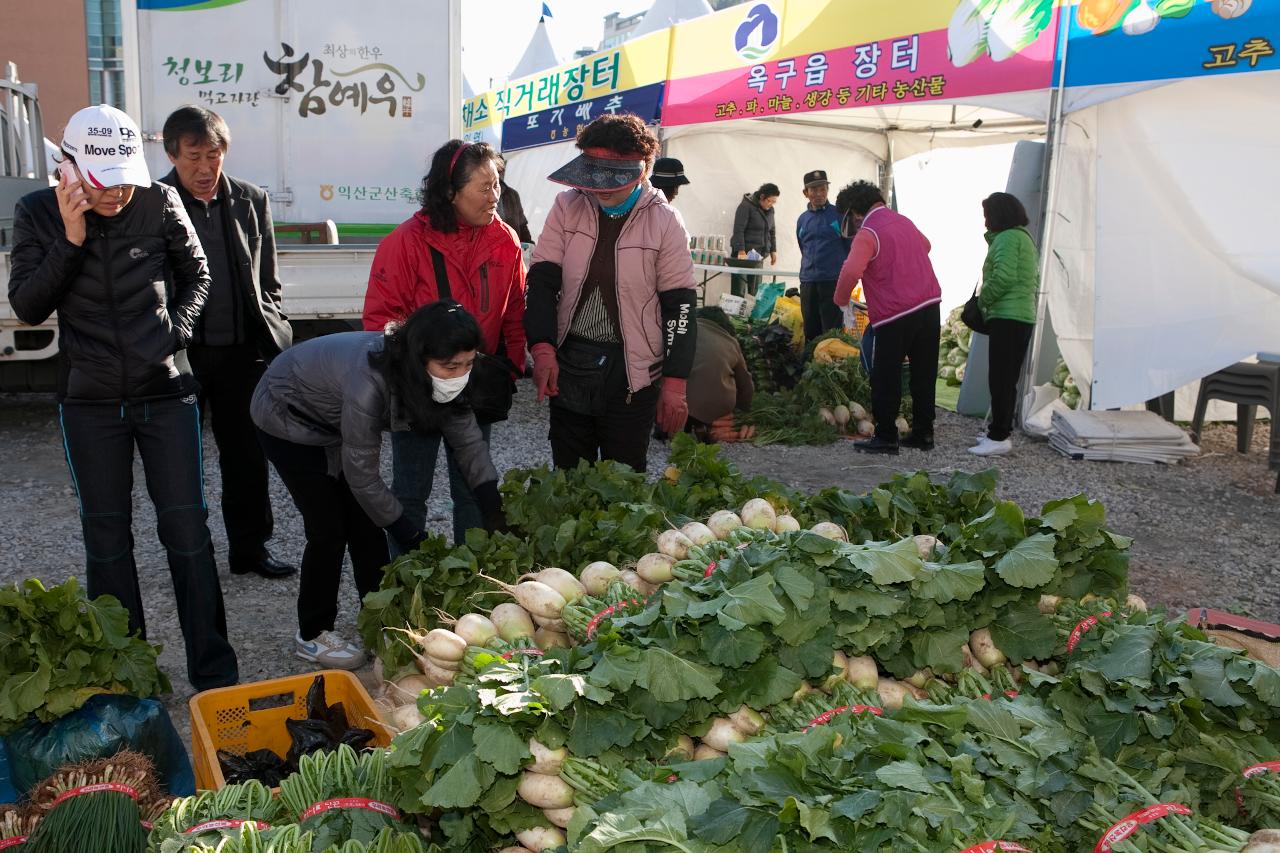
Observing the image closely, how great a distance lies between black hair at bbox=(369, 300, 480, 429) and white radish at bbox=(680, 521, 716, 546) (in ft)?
2.90

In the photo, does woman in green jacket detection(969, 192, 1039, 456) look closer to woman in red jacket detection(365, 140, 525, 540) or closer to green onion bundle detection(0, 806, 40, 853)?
woman in red jacket detection(365, 140, 525, 540)

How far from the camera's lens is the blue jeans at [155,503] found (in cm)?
326

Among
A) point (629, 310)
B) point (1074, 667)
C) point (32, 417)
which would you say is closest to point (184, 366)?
point (629, 310)

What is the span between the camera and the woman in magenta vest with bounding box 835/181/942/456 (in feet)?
24.3

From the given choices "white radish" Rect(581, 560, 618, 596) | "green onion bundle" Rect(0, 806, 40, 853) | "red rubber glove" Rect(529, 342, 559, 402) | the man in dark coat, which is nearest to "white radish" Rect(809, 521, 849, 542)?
"white radish" Rect(581, 560, 618, 596)

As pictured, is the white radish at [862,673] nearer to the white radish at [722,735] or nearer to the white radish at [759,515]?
the white radish at [722,735]

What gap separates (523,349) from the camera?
4270 mm

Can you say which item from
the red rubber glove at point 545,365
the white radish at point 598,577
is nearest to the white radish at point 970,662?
the white radish at point 598,577

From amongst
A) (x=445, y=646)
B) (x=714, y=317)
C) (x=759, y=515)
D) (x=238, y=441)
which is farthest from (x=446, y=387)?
(x=714, y=317)

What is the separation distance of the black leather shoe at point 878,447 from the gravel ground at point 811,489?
115 mm

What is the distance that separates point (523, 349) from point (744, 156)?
374 inches

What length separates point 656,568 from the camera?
3.04 m

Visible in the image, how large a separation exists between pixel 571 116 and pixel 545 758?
12.5 metres

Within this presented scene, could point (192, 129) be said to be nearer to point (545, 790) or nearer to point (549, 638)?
point (549, 638)
